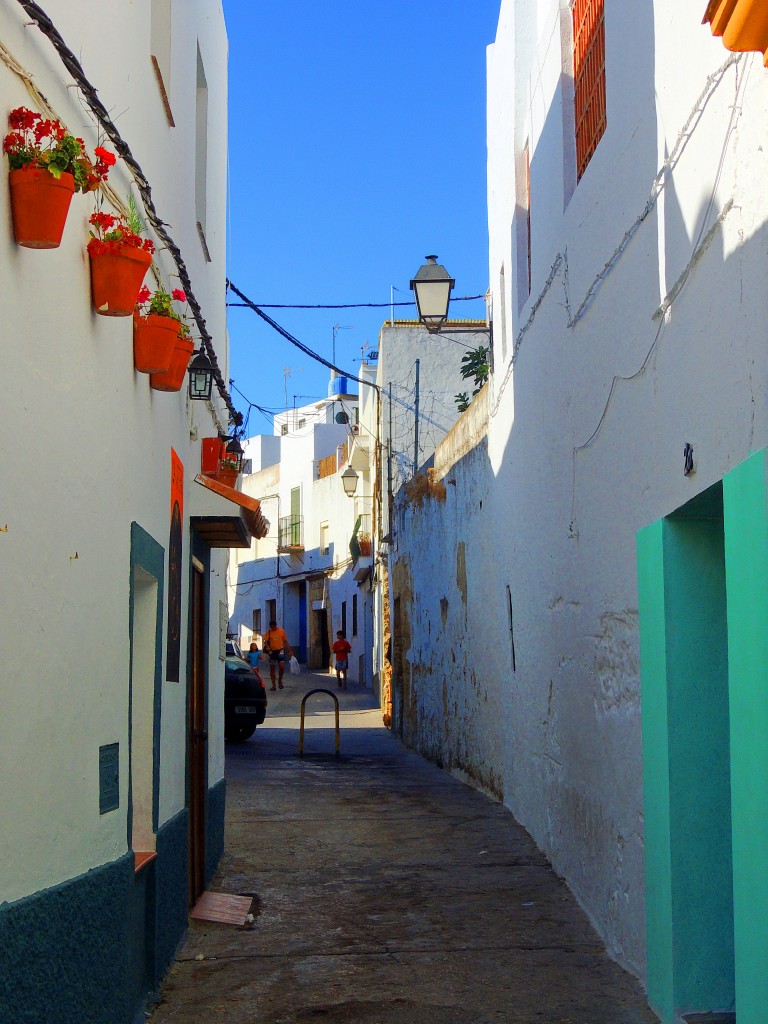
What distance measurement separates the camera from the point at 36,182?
3527mm

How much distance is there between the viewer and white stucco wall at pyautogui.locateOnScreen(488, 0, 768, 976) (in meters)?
4.34

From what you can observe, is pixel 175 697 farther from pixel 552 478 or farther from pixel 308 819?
pixel 308 819

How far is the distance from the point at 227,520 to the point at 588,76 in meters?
3.55

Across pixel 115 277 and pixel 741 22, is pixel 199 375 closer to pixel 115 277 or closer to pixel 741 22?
pixel 115 277

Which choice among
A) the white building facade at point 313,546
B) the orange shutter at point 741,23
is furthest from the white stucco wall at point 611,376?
the white building facade at point 313,546

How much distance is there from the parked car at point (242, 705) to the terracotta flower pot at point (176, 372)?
38.6 ft

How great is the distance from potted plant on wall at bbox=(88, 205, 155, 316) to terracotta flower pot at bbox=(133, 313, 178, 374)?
0.83m

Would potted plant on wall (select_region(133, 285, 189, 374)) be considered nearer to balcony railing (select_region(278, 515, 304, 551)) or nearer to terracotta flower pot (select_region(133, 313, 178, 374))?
terracotta flower pot (select_region(133, 313, 178, 374))

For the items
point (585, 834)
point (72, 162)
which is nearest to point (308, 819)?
point (585, 834)

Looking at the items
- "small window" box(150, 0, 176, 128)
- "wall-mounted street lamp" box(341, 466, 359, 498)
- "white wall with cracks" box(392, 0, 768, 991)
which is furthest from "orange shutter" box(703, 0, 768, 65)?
"wall-mounted street lamp" box(341, 466, 359, 498)

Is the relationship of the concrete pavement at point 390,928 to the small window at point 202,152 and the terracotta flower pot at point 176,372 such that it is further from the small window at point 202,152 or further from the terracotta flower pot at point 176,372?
the small window at point 202,152

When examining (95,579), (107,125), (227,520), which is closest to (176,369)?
(107,125)

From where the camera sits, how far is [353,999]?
5.91 meters

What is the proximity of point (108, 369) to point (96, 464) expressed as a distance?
474 mm
